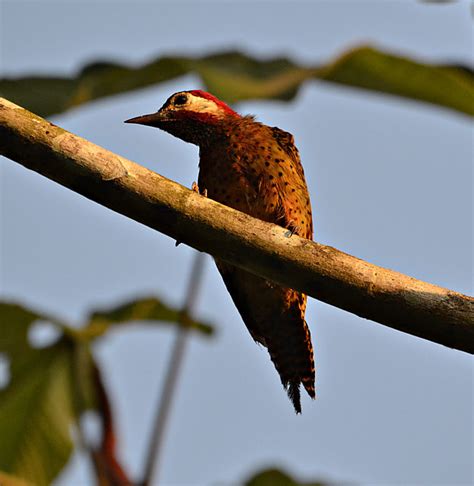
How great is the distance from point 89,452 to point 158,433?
0.31 meters

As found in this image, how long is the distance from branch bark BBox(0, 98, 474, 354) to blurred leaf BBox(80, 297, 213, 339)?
179cm

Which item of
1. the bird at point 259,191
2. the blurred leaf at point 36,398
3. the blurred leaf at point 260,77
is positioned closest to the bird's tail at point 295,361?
the bird at point 259,191

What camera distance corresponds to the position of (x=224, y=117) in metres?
4.76

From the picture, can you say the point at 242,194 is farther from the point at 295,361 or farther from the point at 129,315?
the point at 129,315

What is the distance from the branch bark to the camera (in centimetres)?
272

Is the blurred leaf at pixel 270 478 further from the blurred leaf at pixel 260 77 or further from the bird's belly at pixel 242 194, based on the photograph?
the blurred leaf at pixel 260 77

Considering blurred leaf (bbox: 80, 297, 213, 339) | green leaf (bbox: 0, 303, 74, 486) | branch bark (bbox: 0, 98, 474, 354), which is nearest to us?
branch bark (bbox: 0, 98, 474, 354)

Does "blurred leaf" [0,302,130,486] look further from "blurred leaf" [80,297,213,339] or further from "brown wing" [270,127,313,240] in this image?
"brown wing" [270,127,313,240]

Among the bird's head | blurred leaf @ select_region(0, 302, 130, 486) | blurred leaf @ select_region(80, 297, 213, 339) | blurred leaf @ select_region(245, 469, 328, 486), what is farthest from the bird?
blurred leaf @ select_region(0, 302, 130, 486)

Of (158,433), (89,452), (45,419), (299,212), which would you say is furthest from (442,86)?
(45,419)

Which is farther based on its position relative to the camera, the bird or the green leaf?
the green leaf

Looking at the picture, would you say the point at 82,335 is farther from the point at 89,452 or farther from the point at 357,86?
the point at 357,86

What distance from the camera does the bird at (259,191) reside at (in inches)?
169

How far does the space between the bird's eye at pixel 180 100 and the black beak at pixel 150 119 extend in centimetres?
11
